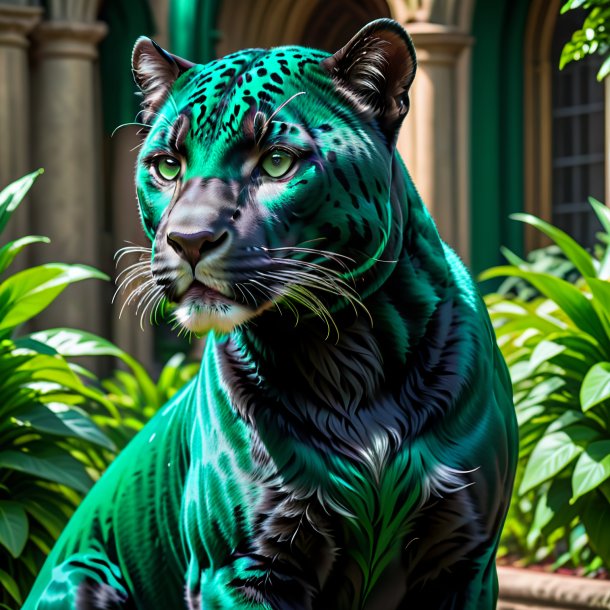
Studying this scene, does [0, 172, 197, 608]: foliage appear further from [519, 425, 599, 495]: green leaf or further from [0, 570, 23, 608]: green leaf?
[519, 425, 599, 495]: green leaf

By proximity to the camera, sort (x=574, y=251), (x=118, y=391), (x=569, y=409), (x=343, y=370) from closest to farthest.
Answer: (x=343, y=370)
(x=569, y=409)
(x=574, y=251)
(x=118, y=391)

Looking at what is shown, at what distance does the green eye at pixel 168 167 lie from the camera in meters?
2.59

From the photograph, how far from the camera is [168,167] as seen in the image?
8.55 feet

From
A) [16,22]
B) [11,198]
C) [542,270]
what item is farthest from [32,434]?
[16,22]

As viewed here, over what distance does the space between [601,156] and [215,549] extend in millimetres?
8078

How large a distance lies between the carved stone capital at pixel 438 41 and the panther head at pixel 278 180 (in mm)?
6805

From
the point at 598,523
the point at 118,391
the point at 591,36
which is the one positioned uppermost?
the point at 591,36

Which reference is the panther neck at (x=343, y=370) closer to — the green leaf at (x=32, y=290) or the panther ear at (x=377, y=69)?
the panther ear at (x=377, y=69)

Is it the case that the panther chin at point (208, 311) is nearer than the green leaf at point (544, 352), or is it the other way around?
the panther chin at point (208, 311)

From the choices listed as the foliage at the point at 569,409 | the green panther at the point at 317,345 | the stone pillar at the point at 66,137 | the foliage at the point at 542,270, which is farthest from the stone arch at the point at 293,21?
the green panther at the point at 317,345

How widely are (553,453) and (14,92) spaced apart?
5.91 m

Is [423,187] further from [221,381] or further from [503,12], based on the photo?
[221,381]

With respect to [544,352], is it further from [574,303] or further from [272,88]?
[272,88]

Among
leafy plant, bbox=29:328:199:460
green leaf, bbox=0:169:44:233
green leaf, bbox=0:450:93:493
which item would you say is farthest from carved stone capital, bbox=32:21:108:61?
green leaf, bbox=0:450:93:493
